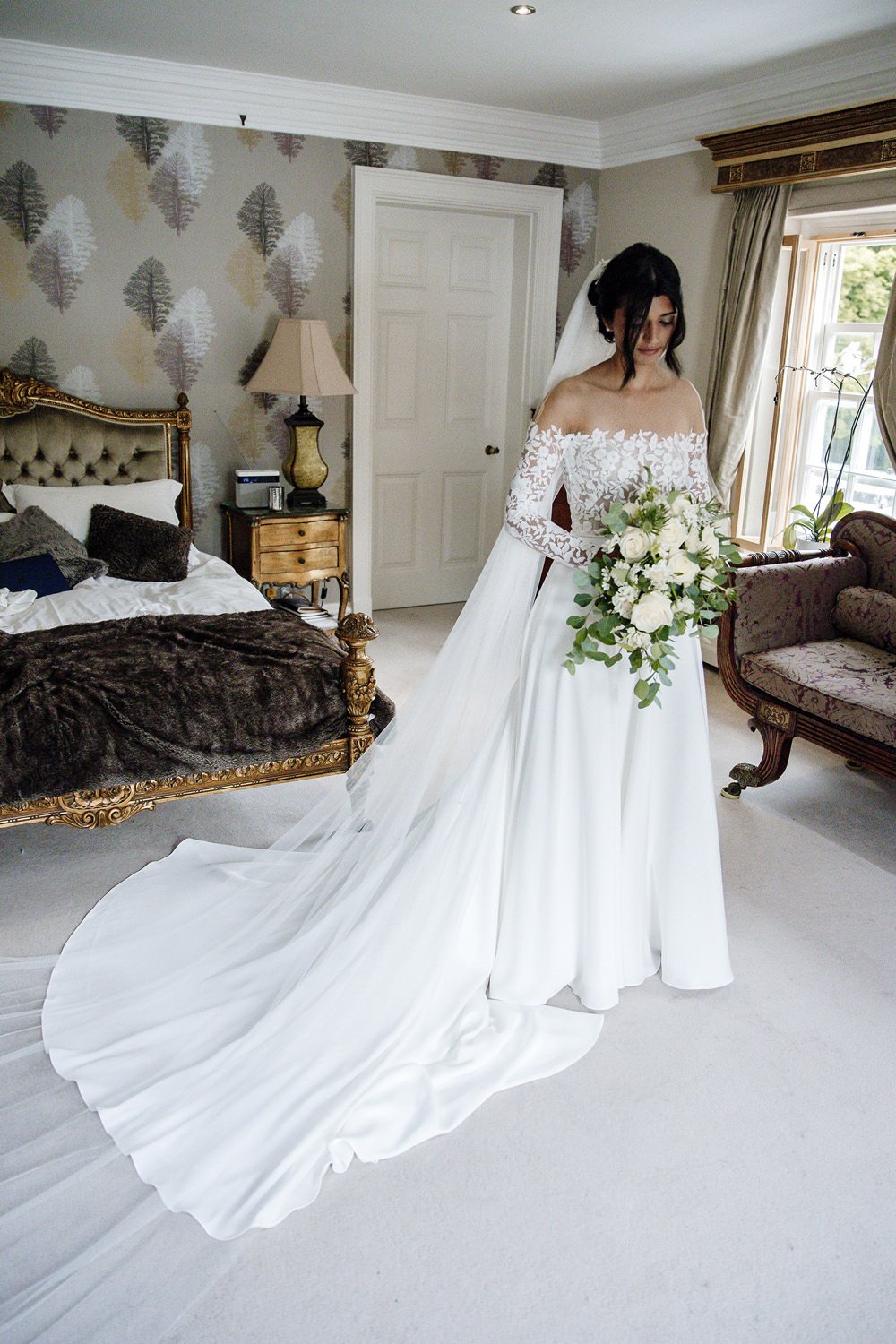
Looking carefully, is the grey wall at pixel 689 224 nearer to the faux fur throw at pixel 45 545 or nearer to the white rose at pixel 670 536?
the faux fur throw at pixel 45 545

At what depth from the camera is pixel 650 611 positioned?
2.28m

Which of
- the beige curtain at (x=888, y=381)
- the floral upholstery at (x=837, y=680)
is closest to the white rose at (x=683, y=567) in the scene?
the floral upholstery at (x=837, y=680)

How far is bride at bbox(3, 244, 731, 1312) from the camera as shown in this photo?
235cm

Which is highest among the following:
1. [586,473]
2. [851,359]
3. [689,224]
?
[689,224]

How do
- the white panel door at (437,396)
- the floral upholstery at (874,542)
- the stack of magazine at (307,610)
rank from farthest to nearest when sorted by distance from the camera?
the white panel door at (437,396) → the stack of magazine at (307,610) → the floral upholstery at (874,542)

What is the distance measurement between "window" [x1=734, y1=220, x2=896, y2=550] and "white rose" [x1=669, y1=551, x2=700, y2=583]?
2948mm

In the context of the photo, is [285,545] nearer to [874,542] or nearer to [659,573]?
[874,542]

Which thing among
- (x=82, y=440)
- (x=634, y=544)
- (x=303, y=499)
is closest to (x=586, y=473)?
(x=634, y=544)

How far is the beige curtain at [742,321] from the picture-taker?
4.91 meters

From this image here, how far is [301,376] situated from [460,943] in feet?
10.9

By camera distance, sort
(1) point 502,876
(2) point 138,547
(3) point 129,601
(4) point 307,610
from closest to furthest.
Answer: (1) point 502,876 < (3) point 129,601 < (2) point 138,547 < (4) point 307,610

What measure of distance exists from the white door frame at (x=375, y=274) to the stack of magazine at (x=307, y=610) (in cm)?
34

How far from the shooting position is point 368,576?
19.8 ft

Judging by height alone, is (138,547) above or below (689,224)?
below
